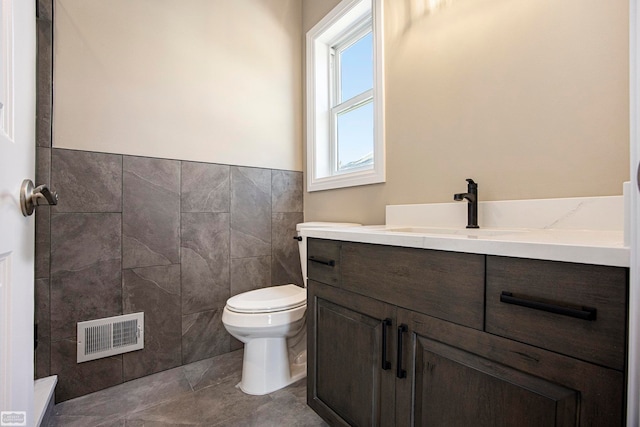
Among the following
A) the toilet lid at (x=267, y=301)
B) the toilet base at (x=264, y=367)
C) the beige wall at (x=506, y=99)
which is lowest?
the toilet base at (x=264, y=367)

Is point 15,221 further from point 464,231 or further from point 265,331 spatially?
point 464,231

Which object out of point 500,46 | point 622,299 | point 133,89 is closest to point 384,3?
point 500,46

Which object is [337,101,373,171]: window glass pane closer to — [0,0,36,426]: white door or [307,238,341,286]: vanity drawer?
[307,238,341,286]: vanity drawer

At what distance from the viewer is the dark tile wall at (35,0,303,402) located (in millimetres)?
1527

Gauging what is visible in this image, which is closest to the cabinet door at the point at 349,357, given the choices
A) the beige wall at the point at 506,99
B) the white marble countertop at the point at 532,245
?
the white marble countertop at the point at 532,245

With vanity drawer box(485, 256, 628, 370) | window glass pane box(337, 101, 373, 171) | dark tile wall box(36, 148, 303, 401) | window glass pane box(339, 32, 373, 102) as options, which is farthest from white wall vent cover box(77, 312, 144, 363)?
window glass pane box(339, 32, 373, 102)

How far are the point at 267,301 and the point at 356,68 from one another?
5.55 feet

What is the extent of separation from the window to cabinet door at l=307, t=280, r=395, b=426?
2.88ft

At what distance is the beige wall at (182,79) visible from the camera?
1594 millimetres

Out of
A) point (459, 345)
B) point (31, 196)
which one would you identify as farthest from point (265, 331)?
point (31, 196)

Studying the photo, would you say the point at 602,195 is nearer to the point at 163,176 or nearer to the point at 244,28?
the point at 163,176

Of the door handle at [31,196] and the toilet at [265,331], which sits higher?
the door handle at [31,196]

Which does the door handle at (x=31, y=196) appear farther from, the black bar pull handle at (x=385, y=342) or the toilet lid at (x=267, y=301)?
the toilet lid at (x=267, y=301)

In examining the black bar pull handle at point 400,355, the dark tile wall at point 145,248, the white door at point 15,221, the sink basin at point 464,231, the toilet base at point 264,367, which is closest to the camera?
the white door at point 15,221
